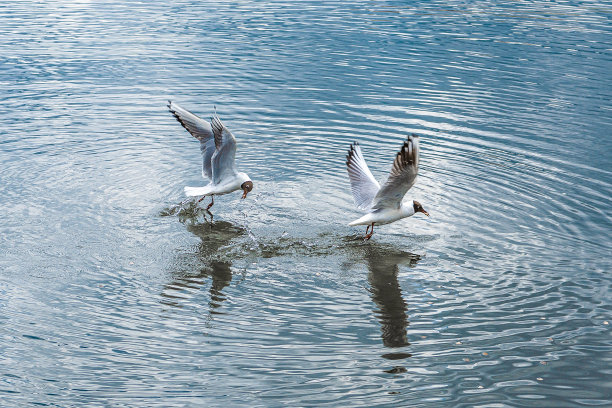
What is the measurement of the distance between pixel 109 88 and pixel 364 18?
55.9ft

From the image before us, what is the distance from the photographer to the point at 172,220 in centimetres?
1395

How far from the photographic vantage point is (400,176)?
11898 mm

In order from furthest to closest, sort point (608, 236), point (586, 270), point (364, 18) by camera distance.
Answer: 1. point (364, 18)
2. point (608, 236)
3. point (586, 270)

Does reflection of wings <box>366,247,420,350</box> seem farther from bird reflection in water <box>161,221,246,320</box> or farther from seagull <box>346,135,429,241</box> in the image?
bird reflection in water <box>161,221,246,320</box>

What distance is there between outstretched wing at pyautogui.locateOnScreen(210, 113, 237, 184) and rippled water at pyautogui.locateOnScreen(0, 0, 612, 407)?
834 mm

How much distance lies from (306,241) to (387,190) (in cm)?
174

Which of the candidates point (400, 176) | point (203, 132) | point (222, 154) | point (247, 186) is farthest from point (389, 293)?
point (203, 132)

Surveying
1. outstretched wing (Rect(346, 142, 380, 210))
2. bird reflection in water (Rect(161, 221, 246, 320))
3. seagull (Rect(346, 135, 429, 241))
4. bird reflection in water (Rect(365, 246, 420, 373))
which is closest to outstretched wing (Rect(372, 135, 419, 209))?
seagull (Rect(346, 135, 429, 241))

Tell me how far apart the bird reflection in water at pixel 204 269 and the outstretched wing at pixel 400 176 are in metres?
2.73

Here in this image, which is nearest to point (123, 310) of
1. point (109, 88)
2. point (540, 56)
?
point (109, 88)

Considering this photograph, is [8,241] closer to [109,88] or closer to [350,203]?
[350,203]

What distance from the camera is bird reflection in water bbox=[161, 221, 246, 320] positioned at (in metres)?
10.9

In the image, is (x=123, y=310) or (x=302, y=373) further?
(x=123, y=310)

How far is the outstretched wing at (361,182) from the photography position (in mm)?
13328
